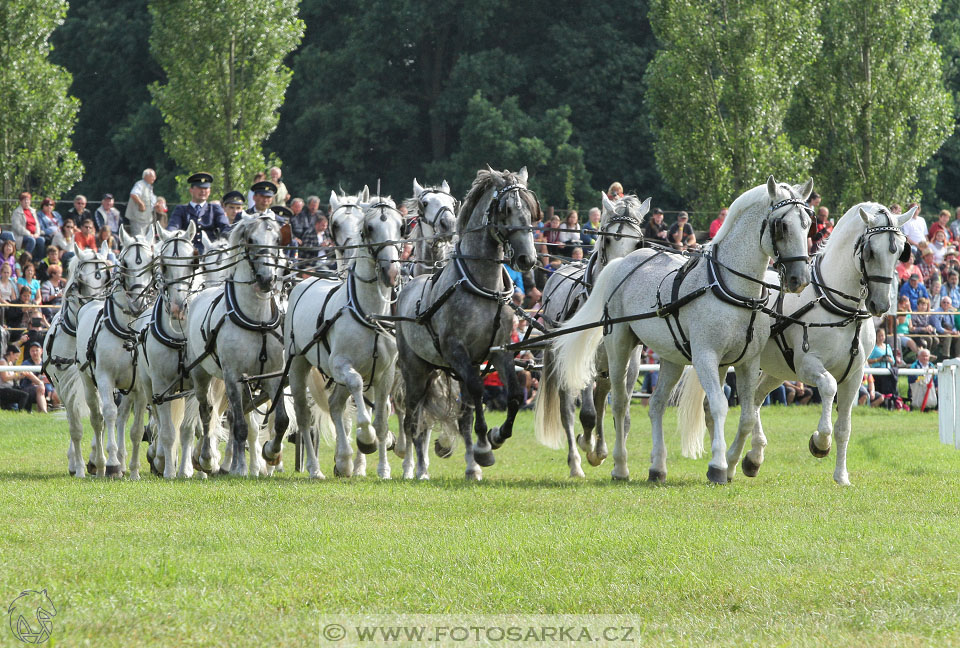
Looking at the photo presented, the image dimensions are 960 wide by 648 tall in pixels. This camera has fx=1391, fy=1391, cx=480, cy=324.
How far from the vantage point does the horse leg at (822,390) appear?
36.2 ft

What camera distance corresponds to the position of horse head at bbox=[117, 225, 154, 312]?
1370cm

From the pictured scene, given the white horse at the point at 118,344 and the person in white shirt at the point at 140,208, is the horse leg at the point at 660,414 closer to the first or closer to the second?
the white horse at the point at 118,344

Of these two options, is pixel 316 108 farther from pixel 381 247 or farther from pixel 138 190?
pixel 381 247

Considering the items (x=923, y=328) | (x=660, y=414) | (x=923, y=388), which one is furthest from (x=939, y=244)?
(x=660, y=414)

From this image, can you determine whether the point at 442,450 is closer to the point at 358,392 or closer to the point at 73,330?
the point at 358,392

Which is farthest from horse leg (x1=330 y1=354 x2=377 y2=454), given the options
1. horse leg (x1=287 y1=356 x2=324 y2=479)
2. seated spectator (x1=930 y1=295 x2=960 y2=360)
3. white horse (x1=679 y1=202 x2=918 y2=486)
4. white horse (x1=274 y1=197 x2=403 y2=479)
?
seated spectator (x1=930 y1=295 x2=960 y2=360)

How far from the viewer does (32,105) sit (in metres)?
29.3

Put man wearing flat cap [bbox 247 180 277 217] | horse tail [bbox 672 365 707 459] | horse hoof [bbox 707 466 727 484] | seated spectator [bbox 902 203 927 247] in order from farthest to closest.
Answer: seated spectator [bbox 902 203 927 247] → man wearing flat cap [bbox 247 180 277 217] → horse tail [bbox 672 365 707 459] → horse hoof [bbox 707 466 727 484]

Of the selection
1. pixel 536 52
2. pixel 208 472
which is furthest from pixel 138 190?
pixel 536 52

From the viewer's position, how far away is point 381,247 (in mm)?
12195

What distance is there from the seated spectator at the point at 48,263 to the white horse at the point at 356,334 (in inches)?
407

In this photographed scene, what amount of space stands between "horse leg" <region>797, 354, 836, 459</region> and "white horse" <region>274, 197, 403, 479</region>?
3.55 meters

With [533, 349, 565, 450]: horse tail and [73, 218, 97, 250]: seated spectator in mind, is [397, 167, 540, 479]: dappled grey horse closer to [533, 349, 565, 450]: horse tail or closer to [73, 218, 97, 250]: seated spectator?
[533, 349, 565, 450]: horse tail

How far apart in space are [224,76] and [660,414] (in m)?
22.2
